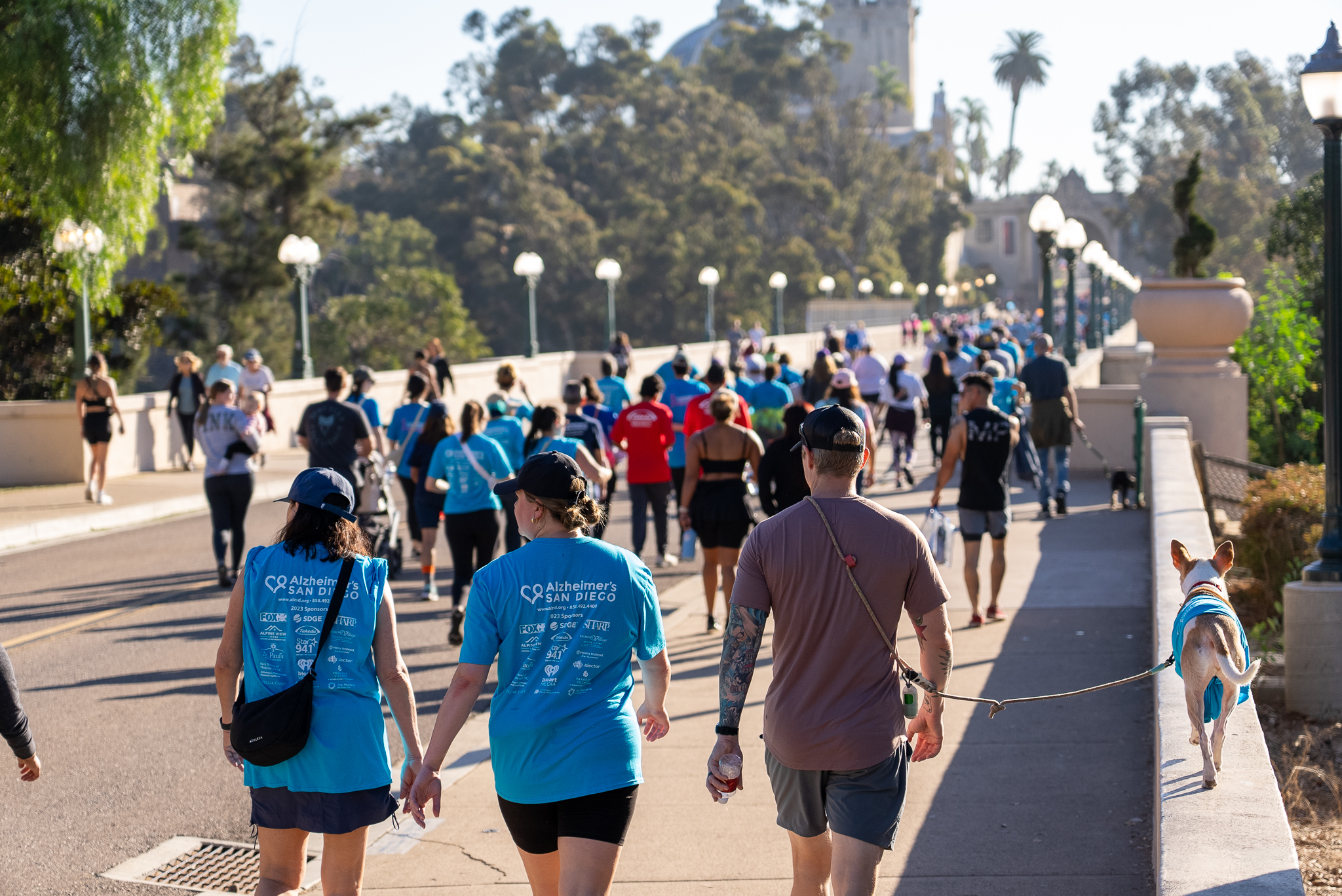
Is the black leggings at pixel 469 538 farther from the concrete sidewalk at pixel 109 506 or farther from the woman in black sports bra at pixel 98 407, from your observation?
the woman in black sports bra at pixel 98 407

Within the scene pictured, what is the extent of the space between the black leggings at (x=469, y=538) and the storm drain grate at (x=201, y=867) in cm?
331

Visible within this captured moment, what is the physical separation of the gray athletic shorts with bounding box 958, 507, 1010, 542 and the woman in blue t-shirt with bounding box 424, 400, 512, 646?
3134mm

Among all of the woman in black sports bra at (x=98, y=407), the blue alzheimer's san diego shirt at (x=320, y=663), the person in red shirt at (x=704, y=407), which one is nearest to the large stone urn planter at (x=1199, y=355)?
the person in red shirt at (x=704, y=407)

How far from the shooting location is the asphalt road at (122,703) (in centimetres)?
600

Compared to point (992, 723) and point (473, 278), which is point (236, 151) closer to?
point (473, 278)

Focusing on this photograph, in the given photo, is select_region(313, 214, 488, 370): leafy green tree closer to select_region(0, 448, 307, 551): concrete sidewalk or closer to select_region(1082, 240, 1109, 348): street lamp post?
select_region(1082, 240, 1109, 348): street lamp post

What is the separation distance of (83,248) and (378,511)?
1057 cm

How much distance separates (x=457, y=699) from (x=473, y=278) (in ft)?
234

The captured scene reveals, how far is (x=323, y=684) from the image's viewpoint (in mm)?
3963

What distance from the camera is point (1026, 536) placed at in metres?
13.3

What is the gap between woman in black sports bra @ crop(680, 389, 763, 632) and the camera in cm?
919

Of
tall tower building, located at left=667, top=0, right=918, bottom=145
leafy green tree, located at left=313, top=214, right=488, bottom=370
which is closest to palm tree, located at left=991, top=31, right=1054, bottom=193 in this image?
tall tower building, located at left=667, top=0, right=918, bottom=145

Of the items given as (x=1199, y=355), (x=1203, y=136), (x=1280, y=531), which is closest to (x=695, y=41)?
(x=1203, y=136)

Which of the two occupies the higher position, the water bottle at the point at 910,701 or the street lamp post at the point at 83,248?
the street lamp post at the point at 83,248
